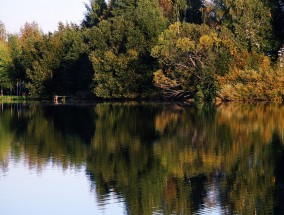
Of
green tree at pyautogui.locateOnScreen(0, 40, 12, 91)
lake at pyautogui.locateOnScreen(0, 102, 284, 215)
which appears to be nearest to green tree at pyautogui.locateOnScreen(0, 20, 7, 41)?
green tree at pyautogui.locateOnScreen(0, 40, 12, 91)

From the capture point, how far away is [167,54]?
63719 millimetres

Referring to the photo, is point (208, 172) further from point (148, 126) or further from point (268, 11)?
point (268, 11)

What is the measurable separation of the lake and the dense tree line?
27.4m

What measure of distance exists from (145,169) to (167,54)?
1722 inches

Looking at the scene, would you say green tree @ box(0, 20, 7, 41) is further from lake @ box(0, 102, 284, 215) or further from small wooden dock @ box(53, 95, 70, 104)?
lake @ box(0, 102, 284, 215)

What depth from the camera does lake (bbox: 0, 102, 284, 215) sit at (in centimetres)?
1557

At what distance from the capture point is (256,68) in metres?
63.3

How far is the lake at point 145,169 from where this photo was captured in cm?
1557

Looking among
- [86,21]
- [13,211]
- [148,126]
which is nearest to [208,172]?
[13,211]

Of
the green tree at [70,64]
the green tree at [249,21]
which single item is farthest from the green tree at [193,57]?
the green tree at [70,64]

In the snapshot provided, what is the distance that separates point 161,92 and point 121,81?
5753 millimetres

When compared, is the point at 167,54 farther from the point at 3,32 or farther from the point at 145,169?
the point at 3,32

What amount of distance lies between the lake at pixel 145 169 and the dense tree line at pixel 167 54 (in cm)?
2739

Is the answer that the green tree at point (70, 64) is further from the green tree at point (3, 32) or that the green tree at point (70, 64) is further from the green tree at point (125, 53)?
the green tree at point (3, 32)
